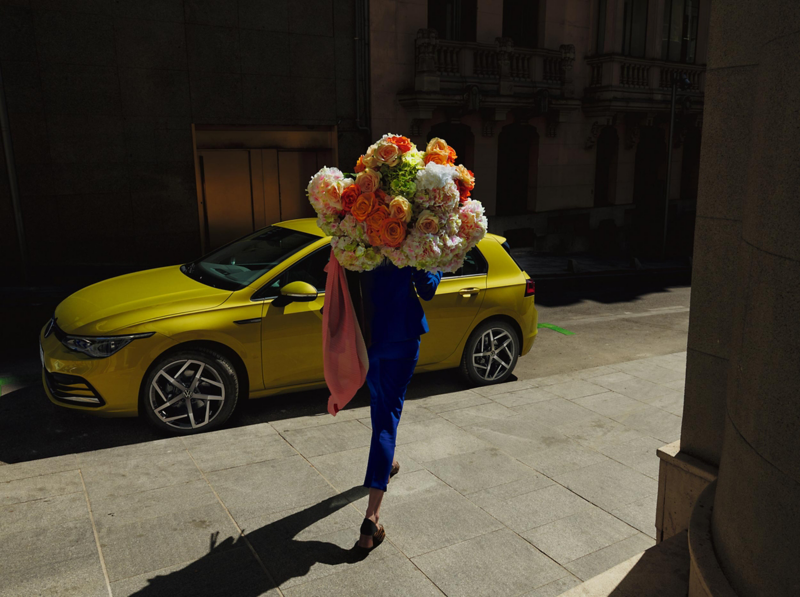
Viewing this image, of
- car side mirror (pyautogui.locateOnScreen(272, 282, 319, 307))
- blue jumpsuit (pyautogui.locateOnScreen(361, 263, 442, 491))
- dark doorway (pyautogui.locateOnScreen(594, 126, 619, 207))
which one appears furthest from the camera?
dark doorway (pyautogui.locateOnScreen(594, 126, 619, 207))

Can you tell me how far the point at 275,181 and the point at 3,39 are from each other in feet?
20.0

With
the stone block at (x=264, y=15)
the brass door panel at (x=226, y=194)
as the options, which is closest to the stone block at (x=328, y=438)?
the brass door panel at (x=226, y=194)

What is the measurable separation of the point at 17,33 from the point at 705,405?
1330 centimetres

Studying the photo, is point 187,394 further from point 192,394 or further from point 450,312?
point 450,312

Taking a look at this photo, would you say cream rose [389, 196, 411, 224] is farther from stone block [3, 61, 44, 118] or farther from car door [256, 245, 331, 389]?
stone block [3, 61, 44, 118]

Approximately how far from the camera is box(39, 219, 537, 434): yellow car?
562 centimetres

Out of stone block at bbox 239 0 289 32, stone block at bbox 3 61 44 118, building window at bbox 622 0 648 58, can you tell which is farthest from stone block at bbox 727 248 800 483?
building window at bbox 622 0 648 58

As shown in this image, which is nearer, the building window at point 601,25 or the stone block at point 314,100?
the stone block at point 314,100

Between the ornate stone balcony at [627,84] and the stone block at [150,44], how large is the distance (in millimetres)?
11727

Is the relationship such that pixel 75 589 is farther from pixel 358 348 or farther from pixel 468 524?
pixel 468 524

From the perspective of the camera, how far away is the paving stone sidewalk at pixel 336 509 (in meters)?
3.71

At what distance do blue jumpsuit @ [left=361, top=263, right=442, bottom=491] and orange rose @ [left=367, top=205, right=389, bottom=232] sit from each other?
0.31m

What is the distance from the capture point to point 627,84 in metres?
20.8

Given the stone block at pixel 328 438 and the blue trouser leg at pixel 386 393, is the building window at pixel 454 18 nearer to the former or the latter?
the stone block at pixel 328 438
